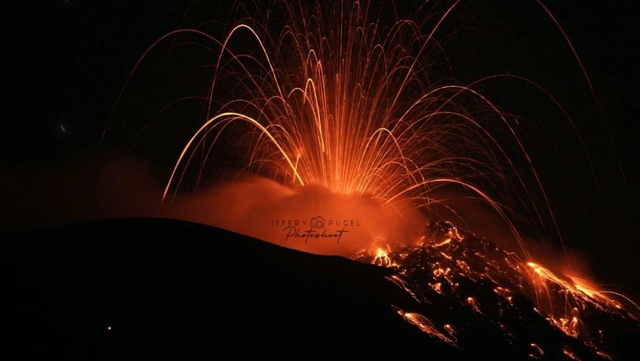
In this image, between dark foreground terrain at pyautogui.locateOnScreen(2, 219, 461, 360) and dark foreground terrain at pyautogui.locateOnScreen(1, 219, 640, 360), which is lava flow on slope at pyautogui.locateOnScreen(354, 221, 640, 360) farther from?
dark foreground terrain at pyautogui.locateOnScreen(2, 219, 461, 360)

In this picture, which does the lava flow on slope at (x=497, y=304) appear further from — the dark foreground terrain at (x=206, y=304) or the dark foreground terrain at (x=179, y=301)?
the dark foreground terrain at (x=179, y=301)

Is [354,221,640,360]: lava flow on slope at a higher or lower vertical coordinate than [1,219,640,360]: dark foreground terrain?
higher

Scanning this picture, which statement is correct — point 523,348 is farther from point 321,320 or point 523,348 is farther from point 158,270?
point 158,270

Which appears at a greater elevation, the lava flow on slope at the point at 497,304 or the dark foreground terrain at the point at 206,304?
the lava flow on slope at the point at 497,304

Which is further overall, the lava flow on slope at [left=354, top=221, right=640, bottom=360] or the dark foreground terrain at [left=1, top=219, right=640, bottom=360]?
the lava flow on slope at [left=354, top=221, right=640, bottom=360]

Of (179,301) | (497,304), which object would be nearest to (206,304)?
(179,301)

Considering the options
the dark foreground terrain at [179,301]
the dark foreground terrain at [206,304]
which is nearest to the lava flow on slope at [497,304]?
the dark foreground terrain at [206,304]

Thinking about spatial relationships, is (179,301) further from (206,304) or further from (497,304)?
(497,304)

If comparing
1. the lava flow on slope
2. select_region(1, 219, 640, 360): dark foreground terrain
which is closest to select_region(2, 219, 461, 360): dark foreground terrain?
select_region(1, 219, 640, 360): dark foreground terrain
